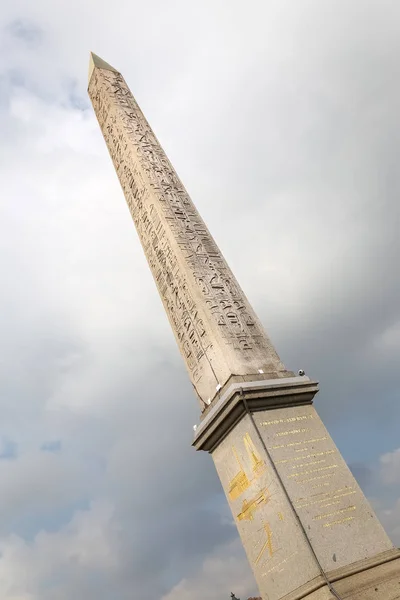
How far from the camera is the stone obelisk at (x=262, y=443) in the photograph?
5918 mm

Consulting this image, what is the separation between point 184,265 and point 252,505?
4.23 meters

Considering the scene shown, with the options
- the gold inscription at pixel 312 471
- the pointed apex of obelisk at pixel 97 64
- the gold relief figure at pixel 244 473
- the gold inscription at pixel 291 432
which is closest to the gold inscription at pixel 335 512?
the gold inscription at pixel 312 471

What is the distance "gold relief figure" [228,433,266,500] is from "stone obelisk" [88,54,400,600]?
0.04 feet

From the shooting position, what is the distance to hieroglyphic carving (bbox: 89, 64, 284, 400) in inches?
322

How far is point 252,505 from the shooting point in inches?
262

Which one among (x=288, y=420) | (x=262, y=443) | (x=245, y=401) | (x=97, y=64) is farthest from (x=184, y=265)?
(x=97, y=64)

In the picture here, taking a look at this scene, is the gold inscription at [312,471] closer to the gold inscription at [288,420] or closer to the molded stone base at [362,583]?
the gold inscription at [288,420]

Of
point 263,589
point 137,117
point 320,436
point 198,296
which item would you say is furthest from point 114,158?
point 263,589

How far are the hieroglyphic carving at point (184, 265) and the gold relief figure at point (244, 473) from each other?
1138 mm

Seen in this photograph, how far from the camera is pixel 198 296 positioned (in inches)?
344

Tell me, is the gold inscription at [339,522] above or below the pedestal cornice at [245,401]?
below

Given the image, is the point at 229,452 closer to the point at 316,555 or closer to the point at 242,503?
the point at 242,503

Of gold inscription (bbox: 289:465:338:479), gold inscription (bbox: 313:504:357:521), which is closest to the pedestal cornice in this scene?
gold inscription (bbox: 289:465:338:479)

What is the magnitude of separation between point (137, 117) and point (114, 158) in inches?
48.8
